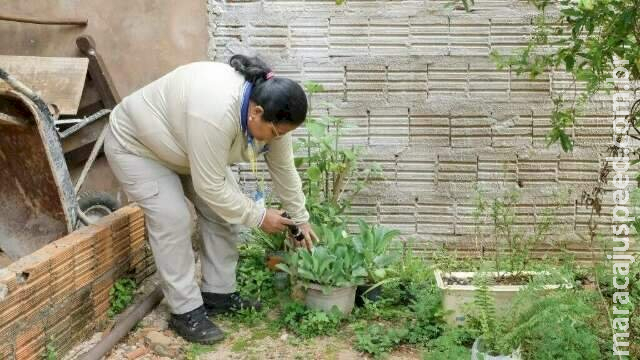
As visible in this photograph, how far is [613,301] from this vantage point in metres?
3.31

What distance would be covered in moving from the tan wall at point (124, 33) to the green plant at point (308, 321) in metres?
1.99

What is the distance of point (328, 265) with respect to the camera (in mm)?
3738

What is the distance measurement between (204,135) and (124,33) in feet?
6.36

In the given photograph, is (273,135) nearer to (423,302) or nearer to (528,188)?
(423,302)

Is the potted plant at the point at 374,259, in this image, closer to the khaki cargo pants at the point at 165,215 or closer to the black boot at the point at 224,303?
the black boot at the point at 224,303

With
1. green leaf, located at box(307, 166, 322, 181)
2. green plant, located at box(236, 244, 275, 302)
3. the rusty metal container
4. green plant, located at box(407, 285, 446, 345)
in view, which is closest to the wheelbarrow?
the rusty metal container

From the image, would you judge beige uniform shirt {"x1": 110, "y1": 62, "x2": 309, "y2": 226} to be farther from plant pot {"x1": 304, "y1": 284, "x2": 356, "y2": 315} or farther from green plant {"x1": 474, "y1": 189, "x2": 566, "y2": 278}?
green plant {"x1": 474, "y1": 189, "x2": 566, "y2": 278}

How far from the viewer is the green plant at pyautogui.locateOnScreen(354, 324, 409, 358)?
352cm

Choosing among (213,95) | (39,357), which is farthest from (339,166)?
(39,357)

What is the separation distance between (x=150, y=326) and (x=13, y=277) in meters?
1.07

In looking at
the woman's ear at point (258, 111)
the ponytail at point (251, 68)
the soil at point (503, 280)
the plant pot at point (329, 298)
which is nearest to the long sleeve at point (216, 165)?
the woman's ear at point (258, 111)

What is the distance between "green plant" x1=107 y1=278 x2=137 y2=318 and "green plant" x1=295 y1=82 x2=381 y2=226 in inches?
49.3

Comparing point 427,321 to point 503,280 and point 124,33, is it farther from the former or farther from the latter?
point 124,33

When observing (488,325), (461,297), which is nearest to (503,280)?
(461,297)
